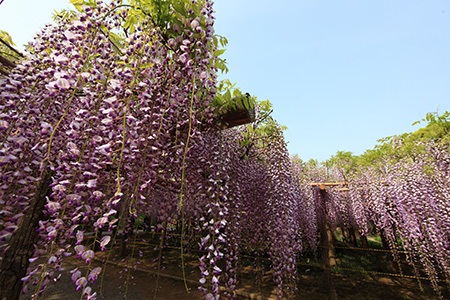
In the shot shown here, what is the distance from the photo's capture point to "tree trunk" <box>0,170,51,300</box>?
1661mm

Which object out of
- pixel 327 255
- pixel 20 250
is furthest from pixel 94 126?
pixel 327 255

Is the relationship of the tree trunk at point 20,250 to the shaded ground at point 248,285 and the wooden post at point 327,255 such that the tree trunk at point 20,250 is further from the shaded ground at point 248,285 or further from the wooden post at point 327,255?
the wooden post at point 327,255

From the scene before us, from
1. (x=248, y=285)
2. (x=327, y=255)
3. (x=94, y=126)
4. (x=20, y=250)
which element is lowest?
(x=248, y=285)

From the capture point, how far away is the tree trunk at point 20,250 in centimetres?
166

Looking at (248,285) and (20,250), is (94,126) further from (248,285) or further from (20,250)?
(248,285)

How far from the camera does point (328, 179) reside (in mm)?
9391

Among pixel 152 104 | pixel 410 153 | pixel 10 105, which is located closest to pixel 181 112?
pixel 152 104

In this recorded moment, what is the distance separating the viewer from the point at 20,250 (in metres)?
1.69

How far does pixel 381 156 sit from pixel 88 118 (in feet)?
25.5

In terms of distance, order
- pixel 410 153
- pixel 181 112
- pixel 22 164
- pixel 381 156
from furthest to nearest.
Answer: pixel 381 156, pixel 410 153, pixel 181 112, pixel 22 164

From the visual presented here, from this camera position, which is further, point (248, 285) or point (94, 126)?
point (248, 285)

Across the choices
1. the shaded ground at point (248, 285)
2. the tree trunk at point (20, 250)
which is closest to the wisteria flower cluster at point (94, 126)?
the tree trunk at point (20, 250)

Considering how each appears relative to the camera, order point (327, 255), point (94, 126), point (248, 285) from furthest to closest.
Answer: point (248, 285) < point (327, 255) < point (94, 126)

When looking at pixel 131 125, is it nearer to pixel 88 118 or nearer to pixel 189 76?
pixel 88 118
